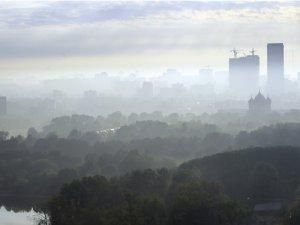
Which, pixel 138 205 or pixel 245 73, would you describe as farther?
pixel 245 73

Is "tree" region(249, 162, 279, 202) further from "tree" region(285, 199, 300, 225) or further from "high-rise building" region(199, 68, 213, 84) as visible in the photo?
"high-rise building" region(199, 68, 213, 84)

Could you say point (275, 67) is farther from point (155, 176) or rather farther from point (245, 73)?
point (155, 176)

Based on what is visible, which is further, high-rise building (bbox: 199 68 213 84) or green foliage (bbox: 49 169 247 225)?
high-rise building (bbox: 199 68 213 84)

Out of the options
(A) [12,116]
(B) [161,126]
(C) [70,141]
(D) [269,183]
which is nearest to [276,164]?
(D) [269,183]

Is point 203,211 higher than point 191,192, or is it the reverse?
point 191,192

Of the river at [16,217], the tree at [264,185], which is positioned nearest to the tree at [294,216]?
the tree at [264,185]

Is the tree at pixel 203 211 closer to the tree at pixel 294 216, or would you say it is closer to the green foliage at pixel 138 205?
the green foliage at pixel 138 205

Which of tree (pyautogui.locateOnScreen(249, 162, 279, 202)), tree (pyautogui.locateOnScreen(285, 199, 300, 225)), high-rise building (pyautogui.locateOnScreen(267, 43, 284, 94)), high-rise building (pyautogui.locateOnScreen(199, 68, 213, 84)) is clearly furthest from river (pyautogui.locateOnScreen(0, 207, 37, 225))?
high-rise building (pyautogui.locateOnScreen(199, 68, 213, 84))

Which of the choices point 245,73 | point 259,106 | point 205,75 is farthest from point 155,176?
point 205,75
